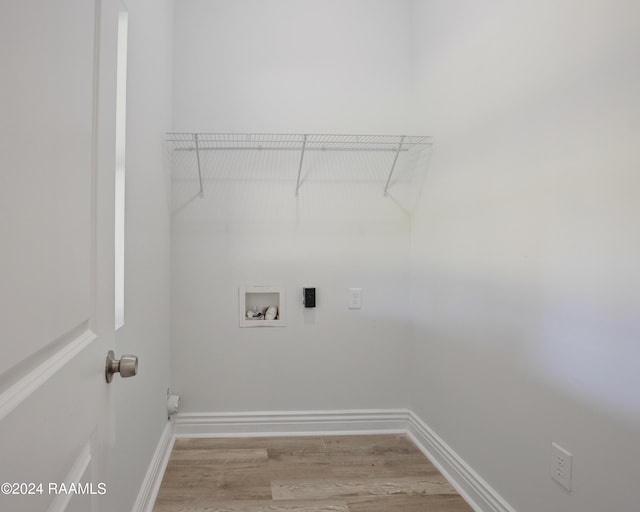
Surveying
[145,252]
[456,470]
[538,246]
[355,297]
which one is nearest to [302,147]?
[355,297]

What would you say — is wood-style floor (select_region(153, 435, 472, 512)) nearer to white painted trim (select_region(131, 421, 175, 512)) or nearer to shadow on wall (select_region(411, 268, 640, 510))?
white painted trim (select_region(131, 421, 175, 512))

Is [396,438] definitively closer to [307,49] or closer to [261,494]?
[261,494]

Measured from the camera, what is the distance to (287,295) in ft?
6.93

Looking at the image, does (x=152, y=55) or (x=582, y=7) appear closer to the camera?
(x=582, y=7)

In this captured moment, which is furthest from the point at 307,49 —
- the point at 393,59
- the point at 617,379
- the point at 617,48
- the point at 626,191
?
the point at 617,379

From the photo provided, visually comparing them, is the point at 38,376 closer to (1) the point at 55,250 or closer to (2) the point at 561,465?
(1) the point at 55,250

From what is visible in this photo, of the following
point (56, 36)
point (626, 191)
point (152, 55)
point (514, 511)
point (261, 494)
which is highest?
point (152, 55)

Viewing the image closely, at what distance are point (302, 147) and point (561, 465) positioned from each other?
1765 mm

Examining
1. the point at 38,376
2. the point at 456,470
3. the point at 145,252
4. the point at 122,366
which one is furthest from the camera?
the point at 456,470

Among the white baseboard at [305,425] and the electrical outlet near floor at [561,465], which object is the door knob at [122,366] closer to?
the electrical outlet near floor at [561,465]

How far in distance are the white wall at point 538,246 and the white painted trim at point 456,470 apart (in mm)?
51

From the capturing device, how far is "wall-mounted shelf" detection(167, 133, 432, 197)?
6.66ft

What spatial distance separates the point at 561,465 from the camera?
1.11 m

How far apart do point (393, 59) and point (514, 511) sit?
223cm
